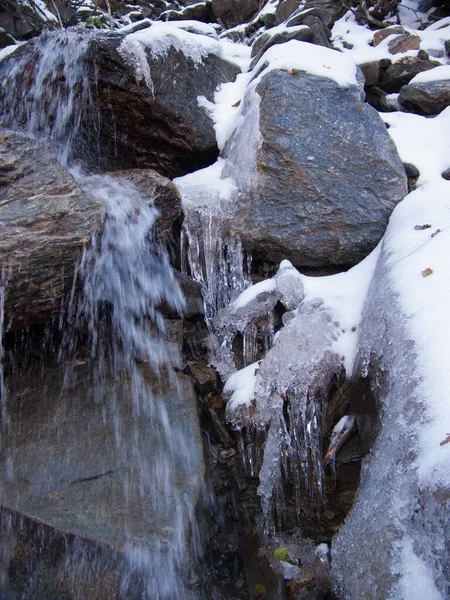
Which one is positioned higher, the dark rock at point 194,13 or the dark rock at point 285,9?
the dark rock at point 194,13

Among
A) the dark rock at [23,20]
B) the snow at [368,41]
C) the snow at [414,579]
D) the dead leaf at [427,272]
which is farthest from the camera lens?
the dark rock at [23,20]

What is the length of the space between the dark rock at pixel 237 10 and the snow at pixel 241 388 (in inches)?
259

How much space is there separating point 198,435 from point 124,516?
25.7 inches

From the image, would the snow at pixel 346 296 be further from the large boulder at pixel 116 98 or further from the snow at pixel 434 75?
the snow at pixel 434 75

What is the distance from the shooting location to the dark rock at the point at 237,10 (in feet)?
26.2

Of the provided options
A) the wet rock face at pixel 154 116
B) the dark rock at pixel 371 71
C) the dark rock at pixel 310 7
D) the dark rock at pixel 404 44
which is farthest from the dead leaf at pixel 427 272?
the dark rock at pixel 310 7

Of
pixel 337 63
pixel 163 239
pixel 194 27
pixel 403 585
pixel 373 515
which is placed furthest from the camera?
pixel 194 27

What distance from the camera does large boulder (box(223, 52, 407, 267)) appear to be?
4.08m

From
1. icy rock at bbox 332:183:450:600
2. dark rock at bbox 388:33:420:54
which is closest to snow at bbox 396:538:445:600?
icy rock at bbox 332:183:450:600

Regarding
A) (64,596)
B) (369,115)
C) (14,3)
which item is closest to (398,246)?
(369,115)

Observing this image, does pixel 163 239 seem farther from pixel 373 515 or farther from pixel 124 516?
pixel 373 515

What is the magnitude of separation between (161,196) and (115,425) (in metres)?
1.71

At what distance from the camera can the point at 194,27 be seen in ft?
20.9

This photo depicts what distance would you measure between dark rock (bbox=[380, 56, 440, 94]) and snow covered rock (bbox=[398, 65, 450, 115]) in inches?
13.0
